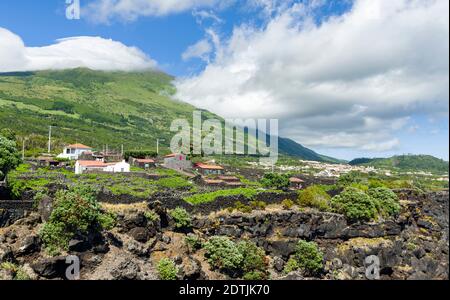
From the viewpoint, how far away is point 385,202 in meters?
47.4

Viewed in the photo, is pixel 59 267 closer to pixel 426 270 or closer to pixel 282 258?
pixel 282 258

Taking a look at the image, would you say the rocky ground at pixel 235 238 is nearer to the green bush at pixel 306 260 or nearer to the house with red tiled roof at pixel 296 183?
the green bush at pixel 306 260

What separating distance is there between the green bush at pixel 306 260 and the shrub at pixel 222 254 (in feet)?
18.1

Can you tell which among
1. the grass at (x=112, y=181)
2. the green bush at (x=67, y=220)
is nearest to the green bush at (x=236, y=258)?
the grass at (x=112, y=181)

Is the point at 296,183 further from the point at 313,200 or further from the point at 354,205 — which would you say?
the point at 354,205

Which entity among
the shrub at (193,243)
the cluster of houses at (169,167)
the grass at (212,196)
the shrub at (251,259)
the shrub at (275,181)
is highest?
the cluster of houses at (169,167)

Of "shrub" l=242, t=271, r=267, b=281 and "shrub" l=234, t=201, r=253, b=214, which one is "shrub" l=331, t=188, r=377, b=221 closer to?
"shrub" l=234, t=201, r=253, b=214

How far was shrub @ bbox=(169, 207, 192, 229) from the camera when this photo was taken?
32125 mm

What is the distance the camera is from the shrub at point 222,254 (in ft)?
95.1

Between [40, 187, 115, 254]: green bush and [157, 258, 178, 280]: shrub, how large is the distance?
214 inches

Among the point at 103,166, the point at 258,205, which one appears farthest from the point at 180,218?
the point at 103,166

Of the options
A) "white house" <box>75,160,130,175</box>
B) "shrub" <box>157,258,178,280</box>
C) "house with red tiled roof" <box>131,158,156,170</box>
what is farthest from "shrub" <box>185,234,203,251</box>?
"house with red tiled roof" <box>131,158,156,170</box>

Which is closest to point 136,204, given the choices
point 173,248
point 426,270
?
point 173,248
